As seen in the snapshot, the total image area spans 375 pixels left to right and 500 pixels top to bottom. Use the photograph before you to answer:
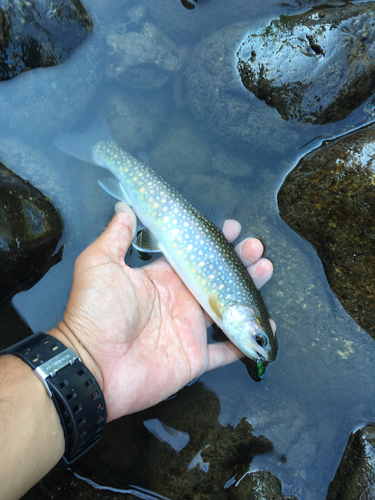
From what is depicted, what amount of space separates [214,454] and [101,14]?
16.0ft

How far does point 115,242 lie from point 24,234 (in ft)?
2.84

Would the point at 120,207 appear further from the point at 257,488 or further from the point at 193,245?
the point at 257,488

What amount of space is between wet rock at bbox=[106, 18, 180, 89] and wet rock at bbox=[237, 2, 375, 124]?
0.91 metres

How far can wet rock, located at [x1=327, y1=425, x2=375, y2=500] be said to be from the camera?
254 cm

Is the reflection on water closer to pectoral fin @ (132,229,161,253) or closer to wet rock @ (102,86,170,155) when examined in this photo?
wet rock @ (102,86,170,155)

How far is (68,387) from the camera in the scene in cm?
201

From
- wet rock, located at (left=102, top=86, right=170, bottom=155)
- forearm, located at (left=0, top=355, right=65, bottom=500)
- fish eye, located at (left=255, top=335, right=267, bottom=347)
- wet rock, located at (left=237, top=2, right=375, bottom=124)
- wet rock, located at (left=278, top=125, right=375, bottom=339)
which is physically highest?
wet rock, located at (left=237, top=2, right=375, bottom=124)

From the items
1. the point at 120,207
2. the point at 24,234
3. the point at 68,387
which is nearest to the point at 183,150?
the point at 120,207

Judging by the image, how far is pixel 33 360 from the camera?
2.00 m

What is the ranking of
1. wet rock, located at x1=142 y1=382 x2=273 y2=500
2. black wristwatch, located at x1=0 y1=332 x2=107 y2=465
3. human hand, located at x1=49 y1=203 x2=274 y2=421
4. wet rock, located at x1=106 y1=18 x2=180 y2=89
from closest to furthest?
black wristwatch, located at x1=0 y1=332 x2=107 y2=465 → human hand, located at x1=49 y1=203 x2=274 y2=421 → wet rock, located at x1=142 y1=382 x2=273 y2=500 → wet rock, located at x1=106 y1=18 x2=180 y2=89

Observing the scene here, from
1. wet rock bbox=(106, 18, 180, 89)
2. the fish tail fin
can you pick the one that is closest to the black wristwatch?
the fish tail fin

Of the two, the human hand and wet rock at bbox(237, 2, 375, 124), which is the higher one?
wet rock at bbox(237, 2, 375, 124)

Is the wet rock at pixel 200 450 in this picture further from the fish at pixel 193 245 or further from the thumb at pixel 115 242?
the thumb at pixel 115 242

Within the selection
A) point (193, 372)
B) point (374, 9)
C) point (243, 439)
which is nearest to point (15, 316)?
point (193, 372)
